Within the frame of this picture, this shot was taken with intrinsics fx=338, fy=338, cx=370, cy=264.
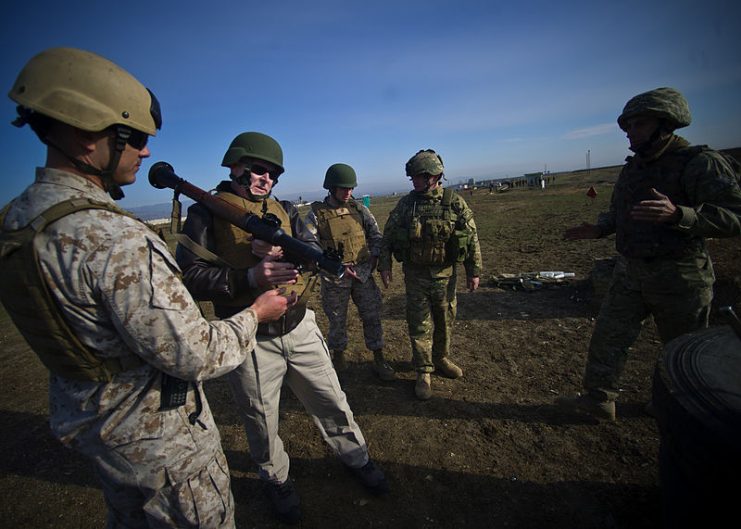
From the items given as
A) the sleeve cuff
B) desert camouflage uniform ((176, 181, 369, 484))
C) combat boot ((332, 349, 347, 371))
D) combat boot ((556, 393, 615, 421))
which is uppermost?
the sleeve cuff

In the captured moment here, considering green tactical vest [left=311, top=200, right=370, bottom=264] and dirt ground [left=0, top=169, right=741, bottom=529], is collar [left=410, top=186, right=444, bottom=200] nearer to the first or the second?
green tactical vest [left=311, top=200, right=370, bottom=264]

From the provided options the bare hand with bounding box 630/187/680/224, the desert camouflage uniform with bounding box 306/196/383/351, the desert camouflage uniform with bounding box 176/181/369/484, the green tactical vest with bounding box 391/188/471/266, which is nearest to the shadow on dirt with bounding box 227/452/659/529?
the desert camouflage uniform with bounding box 176/181/369/484

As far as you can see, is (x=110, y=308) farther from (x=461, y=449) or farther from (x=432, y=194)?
(x=432, y=194)

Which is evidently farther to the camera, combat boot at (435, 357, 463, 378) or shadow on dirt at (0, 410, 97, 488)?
combat boot at (435, 357, 463, 378)

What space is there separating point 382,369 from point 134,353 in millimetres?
3287

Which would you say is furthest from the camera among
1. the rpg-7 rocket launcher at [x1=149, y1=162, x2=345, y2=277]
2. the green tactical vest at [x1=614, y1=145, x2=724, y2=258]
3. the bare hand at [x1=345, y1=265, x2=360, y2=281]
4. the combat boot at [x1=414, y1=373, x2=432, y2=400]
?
the bare hand at [x1=345, y1=265, x2=360, y2=281]

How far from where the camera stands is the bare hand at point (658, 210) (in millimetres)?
2541

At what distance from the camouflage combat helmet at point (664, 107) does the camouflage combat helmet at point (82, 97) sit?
134 inches

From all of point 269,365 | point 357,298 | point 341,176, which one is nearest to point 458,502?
point 269,365

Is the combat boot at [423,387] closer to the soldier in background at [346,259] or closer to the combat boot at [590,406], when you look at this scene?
the soldier in background at [346,259]

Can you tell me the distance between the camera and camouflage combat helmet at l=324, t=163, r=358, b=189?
14.9 ft

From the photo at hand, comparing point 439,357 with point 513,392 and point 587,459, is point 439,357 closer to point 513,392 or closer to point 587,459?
point 513,392

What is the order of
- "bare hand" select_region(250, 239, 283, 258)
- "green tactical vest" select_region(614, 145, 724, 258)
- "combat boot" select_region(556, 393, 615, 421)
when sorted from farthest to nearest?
"combat boot" select_region(556, 393, 615, 421), "green tactical vest" select_region(614, 145, 724, 258), "bare hand" select_region(250, 239, 283, 258)

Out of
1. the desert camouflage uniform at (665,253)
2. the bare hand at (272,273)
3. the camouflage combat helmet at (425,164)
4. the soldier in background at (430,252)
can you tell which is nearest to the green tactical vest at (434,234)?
the soldier in background at (430,252)
